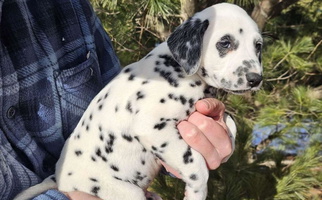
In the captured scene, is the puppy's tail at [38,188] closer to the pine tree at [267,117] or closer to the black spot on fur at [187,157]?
the black spot on fur at [187,157]

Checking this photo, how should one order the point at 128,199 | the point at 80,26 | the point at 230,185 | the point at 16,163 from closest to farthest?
→ the point at 16,163 < the point at 128,199 < the point at 80,26 < the point at 230,185

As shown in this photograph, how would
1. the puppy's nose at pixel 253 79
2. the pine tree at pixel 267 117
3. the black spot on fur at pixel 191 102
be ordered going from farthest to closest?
the pine tree at pixel 267 117 < the black spot on fur at pixel 191 102 < the puppy's nose at pixel 253 79

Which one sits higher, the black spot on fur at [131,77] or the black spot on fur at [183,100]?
the black spot on fur at [131,77]

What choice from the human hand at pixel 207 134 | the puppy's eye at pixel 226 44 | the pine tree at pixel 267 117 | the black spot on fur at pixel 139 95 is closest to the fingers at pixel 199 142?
the human hand at pixel 207 134

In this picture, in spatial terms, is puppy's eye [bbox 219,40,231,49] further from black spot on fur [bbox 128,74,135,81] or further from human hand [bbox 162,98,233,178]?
black spot on fur [bbox 128,74,135,81]

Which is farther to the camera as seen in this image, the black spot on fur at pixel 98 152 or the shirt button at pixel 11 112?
the black spot on fur at pixel 98 152

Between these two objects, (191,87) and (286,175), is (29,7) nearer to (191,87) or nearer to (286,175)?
(191,87)

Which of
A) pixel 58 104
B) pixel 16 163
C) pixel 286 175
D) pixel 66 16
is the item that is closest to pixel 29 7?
pixel 66 16
